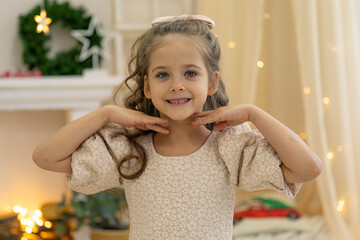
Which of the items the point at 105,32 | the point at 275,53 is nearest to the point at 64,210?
the point at 105,32

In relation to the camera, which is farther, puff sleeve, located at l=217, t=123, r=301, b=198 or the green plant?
the green plant

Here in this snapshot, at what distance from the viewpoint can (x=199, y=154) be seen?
1.23 metres

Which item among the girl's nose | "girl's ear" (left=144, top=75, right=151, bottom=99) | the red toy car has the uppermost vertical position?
the girl's nose

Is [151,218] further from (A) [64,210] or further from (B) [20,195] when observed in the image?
(B) [20,195]

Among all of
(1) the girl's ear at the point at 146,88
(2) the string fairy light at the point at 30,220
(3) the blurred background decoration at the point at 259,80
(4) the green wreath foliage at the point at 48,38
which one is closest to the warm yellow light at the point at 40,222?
(2) the string fairy light at the point at 30,220

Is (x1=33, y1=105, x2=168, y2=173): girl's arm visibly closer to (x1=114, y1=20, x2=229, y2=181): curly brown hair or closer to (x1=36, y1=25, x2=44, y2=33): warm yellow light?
(x1=114, y1=20, x2=229, y2=181): curly brown hair

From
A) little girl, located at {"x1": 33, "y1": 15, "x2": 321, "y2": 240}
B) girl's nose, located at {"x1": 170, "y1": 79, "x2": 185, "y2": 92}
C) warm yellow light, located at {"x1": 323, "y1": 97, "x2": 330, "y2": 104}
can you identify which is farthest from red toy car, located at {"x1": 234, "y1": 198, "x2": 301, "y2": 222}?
girl's nose, located at {"x1": 170, "y1": 79, "x2": 185, "y2": 92}

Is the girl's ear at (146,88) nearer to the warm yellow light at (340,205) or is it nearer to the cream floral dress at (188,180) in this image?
the cream floral dress at (188,180)

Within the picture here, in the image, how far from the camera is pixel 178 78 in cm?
115

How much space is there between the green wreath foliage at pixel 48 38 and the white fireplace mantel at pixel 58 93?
22 cm

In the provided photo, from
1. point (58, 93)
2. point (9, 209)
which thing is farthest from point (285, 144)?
point (9, 209)

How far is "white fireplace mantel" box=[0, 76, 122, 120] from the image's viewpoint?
2639mm

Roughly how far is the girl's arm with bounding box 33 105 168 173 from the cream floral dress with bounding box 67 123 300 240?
3cm

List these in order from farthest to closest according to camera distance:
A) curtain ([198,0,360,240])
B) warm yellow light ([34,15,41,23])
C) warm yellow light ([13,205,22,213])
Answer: warm yellow light ([13,205,22,213]) < warm yellow light ([34,15,41,23]) < curtain ([198,0,360,240])
